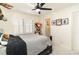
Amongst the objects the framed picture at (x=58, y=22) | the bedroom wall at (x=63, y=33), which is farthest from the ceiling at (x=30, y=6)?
the framed picture at (x=58, y=22)

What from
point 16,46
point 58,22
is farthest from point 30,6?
point 16,46

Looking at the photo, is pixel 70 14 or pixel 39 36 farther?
pixel 39 36

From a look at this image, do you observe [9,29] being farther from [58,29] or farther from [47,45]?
[58,29]

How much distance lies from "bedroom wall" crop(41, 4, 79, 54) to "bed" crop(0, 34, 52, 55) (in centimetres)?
11

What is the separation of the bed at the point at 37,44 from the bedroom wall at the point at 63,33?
0.11m

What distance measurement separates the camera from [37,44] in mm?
1646

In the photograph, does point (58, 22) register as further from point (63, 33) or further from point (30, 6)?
point (30, 6)

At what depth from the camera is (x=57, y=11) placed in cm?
162

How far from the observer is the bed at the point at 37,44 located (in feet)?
5.23

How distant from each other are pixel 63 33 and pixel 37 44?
0.43m

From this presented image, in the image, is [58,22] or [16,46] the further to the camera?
[58,22]

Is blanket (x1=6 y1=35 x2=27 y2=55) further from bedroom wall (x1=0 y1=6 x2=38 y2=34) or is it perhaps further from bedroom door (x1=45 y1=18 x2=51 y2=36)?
bedroom door (x1=45 y1=18 x2=51 y2=36)
